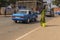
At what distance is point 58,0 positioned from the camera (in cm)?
10244

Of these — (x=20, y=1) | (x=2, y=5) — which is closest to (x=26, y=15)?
(x=2, y=5)

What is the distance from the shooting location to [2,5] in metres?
57.9

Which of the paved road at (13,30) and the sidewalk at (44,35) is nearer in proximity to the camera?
the sidewalk at (44,35)

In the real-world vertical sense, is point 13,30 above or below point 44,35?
below

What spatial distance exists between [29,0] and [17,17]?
179ft

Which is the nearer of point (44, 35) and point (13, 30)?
point (44, 35)

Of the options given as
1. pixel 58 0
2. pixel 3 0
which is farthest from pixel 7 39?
pixel 58 0

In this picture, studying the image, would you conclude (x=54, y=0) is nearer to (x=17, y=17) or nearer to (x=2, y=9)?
(x=2, y=9)

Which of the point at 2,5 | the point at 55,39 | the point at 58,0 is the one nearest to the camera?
the point at 55,39

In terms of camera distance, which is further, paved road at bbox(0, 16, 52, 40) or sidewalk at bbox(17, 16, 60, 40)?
paved road at bbox(0, 16, 52, 40)

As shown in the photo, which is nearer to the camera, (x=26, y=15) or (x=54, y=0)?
(x=26, y=15)

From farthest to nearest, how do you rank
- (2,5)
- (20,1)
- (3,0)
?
(20,1) → (2,5) → (3,0)

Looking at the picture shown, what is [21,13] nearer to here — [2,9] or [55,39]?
[55,39]

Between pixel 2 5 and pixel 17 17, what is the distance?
3171 cm
